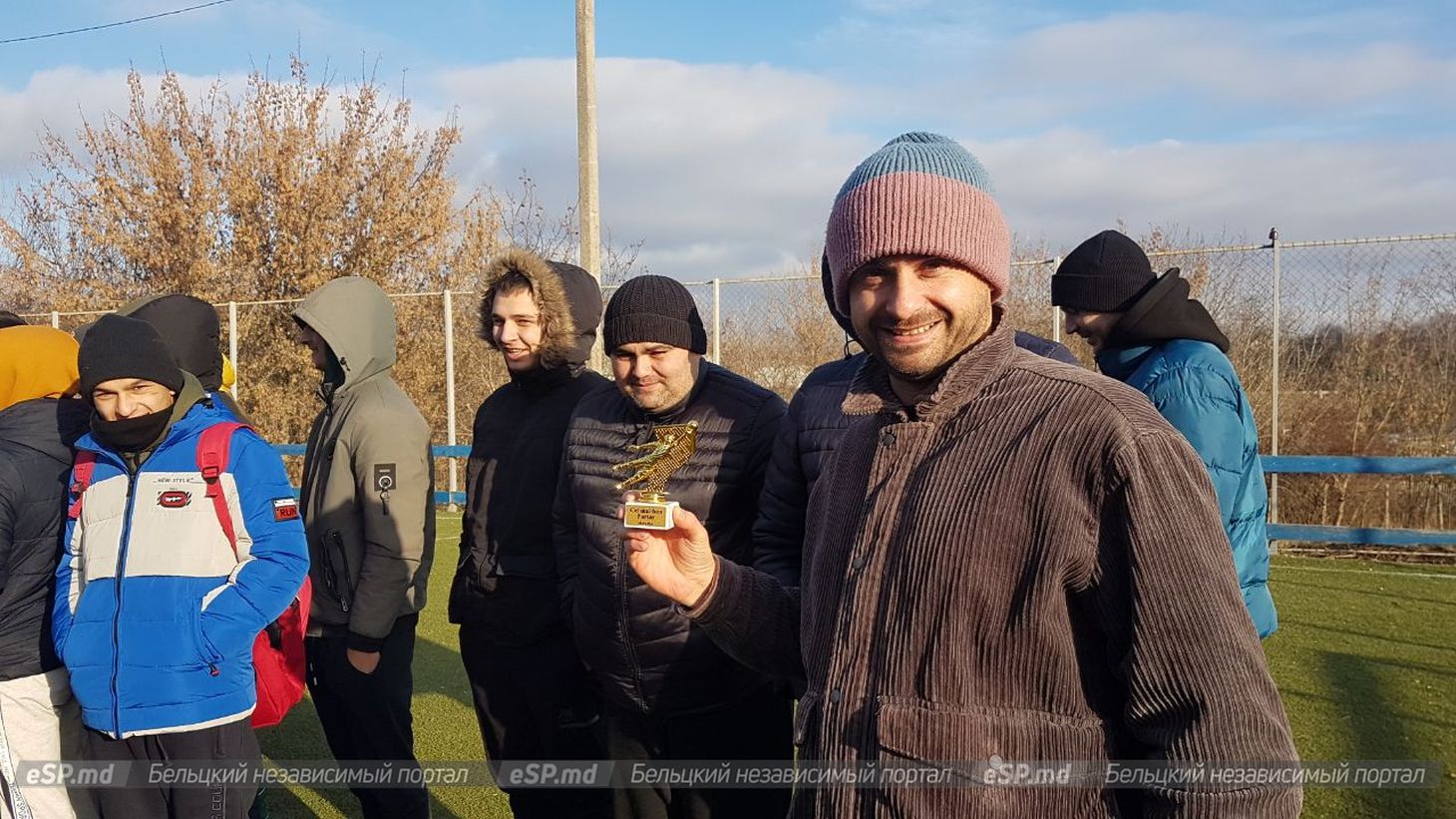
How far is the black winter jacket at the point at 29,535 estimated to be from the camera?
3.07 meters

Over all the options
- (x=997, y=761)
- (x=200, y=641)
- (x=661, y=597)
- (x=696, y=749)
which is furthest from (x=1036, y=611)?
(x=200, y=641)

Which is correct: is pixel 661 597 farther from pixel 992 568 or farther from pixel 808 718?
pixel 992 568

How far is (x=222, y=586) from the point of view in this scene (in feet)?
9.35

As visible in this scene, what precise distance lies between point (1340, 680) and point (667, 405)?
187 inches

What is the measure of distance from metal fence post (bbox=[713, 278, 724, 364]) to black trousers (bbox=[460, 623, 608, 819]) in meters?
7.64

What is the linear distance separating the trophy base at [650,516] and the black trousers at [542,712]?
72.1 inches

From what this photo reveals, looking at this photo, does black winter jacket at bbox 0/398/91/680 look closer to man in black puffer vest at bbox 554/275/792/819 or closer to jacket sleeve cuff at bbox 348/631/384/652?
jacket sleeve cuff at bbox 348/631/384/652

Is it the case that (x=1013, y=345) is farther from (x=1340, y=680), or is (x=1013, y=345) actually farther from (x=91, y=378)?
(x=1340, y=680)

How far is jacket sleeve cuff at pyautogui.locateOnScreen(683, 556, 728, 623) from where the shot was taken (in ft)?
5.86

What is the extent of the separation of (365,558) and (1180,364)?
8.92 ft

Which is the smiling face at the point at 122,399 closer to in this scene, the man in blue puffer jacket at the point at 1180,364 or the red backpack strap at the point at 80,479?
the red backpack strap at the point at 80,479

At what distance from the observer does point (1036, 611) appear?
1.25 metres

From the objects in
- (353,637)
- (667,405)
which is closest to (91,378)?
(353,637)

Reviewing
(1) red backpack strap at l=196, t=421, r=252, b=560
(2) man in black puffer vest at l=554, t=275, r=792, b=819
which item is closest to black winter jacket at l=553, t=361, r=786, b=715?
(2) man in black puffer vest at l=554, t=275, r=792, b=819
